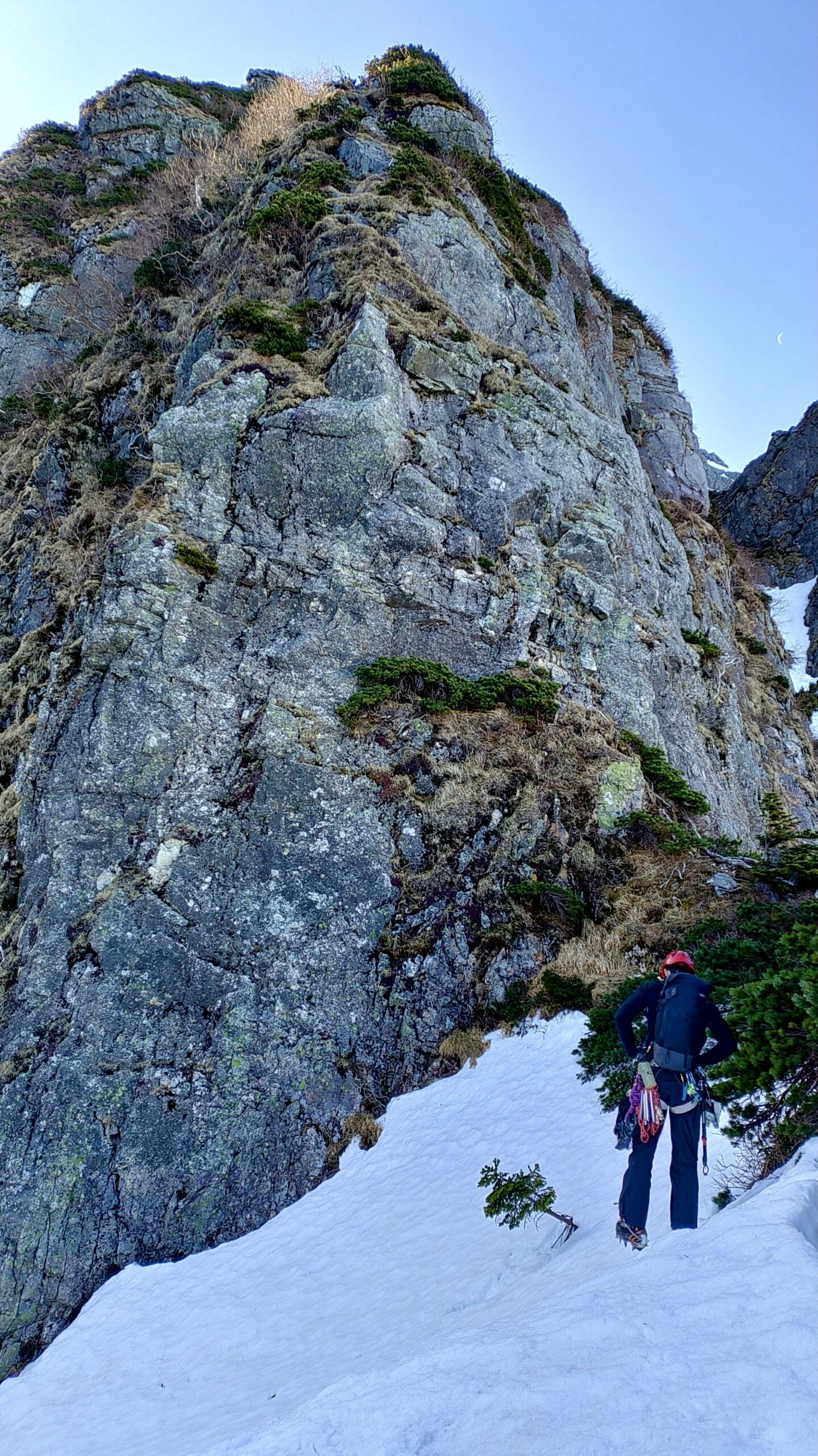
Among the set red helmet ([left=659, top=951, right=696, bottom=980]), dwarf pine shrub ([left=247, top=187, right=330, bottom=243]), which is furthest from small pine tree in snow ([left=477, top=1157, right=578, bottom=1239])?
dwarf pine shrub ([left=247, top=187, right=330, bottom=243])

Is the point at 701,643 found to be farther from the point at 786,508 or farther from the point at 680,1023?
the point at 786,508

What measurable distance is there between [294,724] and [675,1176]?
845 centimetres

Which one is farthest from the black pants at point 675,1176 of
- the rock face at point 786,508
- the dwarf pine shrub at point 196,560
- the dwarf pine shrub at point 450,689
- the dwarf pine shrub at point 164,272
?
the rock face at point 786,508

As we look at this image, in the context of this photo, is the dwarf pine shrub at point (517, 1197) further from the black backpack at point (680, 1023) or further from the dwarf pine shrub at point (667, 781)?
the dwarf pine shrub at point (667, 781)

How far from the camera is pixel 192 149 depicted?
31422 millimetres

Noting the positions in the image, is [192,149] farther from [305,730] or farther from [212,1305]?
[212,1305]

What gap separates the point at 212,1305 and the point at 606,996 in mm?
5111

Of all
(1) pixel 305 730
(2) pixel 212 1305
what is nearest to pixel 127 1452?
(2) pixel 212 1305

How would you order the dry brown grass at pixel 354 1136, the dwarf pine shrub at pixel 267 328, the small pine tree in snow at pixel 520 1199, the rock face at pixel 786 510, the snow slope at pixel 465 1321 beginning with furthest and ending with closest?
the rock face at pixel 786 510 → the dwarf pine shrub at pixel 267 328 → the dry brown grass at pixel 354 1136 → the small pine tree in snow at pixel 520 1199 → the snow slope at pixel 465 1321

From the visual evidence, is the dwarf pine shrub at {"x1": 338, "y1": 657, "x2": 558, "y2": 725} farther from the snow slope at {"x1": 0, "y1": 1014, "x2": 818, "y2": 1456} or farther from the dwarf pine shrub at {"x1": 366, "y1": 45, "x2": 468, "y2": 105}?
the dwarf pine shrub at {"x1": 366, "y1": 45, "x2": 468, "y2": 105}

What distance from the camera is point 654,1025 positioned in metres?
5.23

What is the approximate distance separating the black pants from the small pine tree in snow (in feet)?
2.70

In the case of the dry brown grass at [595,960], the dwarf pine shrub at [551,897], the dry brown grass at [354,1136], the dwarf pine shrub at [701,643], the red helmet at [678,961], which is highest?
the dwarf pine shrub at [701,643]

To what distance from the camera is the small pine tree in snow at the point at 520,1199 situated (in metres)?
5.59
